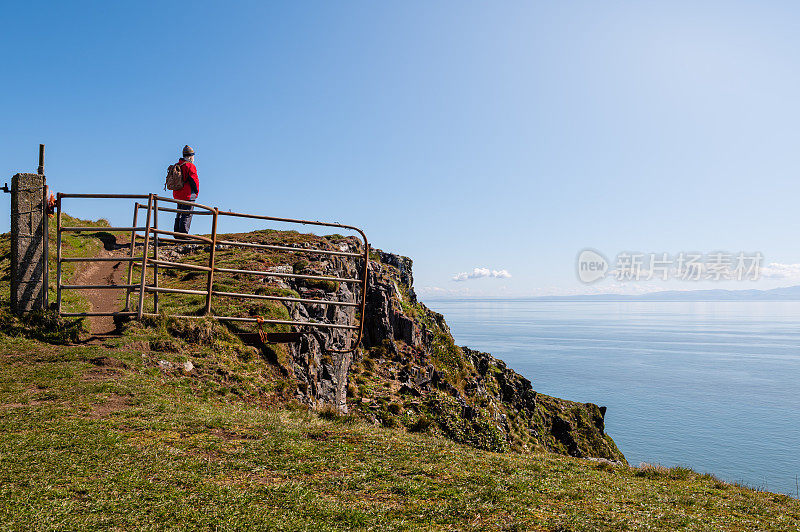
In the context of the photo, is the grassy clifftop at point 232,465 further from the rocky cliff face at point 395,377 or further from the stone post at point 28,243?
the rocky cliff face at point 395,377

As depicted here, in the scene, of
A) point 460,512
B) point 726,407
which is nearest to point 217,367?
point 460,512

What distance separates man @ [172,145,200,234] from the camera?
17500 millimetres

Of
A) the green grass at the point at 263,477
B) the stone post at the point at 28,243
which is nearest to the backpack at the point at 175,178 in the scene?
the stone post at the point at 28,243

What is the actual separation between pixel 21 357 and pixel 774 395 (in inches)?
8982

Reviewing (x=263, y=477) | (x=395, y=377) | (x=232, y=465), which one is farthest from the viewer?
(x=395, y=377)

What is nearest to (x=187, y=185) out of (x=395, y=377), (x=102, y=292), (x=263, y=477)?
(x=102, y=292)

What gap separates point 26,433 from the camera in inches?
281

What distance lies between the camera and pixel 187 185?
1764 cm

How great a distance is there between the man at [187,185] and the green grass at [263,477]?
7715 mm

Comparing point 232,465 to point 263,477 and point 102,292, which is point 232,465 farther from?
point 102,292

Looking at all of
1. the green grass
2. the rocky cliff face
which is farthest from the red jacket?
the green grass

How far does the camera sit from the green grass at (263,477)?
5410 mm

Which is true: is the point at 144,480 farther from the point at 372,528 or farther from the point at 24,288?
the point at 24,288

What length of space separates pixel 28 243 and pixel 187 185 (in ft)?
19.7
